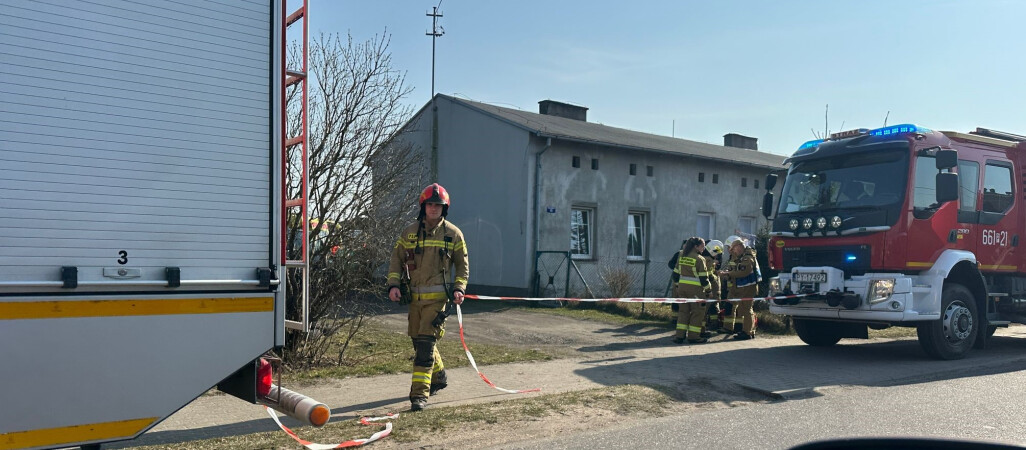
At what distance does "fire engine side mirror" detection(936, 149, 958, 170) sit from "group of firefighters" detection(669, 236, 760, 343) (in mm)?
3420

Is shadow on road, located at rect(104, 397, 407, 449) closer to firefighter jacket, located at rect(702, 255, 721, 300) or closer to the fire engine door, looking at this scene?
firefighter jacket, located at rect(702, 255, 721, 300)

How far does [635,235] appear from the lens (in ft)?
72.5

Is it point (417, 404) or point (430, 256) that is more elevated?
point (430, 256)

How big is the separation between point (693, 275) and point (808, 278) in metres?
1.96

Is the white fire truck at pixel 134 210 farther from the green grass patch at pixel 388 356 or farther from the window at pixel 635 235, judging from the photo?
the window at pixel 635 235

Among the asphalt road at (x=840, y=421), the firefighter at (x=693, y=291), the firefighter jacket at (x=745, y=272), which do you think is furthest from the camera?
the firefighter jacket at (x=745, y=272)

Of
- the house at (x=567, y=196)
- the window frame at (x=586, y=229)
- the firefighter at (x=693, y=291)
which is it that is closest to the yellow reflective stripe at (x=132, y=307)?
the firefighter at (x=693, y=291)

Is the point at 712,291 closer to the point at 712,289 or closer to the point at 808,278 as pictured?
the point at 712,289

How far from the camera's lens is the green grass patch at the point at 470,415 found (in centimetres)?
579

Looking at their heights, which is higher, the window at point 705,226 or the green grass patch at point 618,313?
the window at point 705,226

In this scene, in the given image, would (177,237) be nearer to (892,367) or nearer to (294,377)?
(294,377)

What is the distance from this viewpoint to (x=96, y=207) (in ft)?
14.1

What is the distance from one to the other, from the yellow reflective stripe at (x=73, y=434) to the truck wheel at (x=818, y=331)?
9538 mm

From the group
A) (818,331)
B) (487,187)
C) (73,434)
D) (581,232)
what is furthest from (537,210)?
(73,434)
